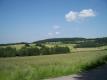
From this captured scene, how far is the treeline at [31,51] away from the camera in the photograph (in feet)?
212

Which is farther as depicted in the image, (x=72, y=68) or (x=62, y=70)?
(x=72, y=68)

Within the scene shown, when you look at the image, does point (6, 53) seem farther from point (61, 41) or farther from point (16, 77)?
point (16, 77)

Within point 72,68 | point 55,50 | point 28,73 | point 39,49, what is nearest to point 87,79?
point 28,73

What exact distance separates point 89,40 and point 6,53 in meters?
28.0

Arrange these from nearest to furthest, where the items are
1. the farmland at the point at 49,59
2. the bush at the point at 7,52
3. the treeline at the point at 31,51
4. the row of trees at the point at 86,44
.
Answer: the farmland at the point at 49,59, the bush at the point at 7,52, the treeline at the point at 31,51, the row of trees at the point at 86,44

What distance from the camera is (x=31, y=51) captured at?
231 feet

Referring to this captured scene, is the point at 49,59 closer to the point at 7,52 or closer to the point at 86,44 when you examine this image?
the point at 7,52

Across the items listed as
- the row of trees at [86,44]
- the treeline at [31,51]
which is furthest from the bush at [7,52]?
the row of trees at [86,44]

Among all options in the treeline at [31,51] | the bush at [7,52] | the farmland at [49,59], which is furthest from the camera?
the treeline at [31,51]

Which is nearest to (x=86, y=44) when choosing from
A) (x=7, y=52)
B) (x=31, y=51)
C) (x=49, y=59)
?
(x=31, y=51)

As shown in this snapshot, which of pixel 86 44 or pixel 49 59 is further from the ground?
pixel 86 44

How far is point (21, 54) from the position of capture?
2712 inches

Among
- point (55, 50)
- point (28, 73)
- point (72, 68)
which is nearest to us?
point (28, 73)

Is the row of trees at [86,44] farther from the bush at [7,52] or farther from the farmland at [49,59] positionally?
the bush at [7,52]
